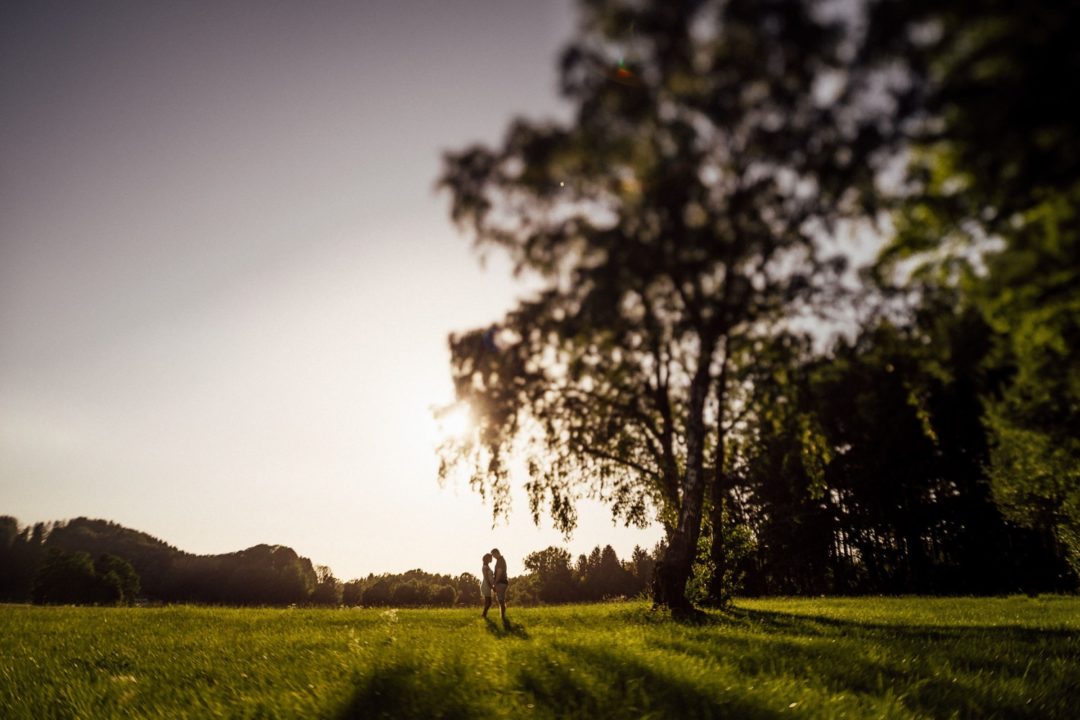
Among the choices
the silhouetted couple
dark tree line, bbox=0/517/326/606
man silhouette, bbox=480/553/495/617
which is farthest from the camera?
dark tree line, bbox=0/517/326/606

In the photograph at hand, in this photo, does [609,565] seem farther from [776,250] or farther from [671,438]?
[776,250]

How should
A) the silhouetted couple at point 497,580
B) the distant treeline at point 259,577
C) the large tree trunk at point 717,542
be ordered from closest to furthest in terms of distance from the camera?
the silhouetted couple at point 497,580, the large tree trunk at point 717,542, the distant treeline at point 259,577

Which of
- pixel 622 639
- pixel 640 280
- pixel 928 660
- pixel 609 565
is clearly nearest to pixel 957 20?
pixel 640 280

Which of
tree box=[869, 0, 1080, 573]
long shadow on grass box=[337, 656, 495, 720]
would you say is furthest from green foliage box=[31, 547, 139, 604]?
tree box=[869, 0, 1080, 573]

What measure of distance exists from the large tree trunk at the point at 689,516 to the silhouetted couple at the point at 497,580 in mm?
4628

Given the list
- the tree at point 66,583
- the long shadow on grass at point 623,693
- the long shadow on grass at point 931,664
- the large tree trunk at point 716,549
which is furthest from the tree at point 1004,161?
the tree at point 66,583

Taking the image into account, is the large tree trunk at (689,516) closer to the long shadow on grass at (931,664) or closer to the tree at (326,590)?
the long shadow on grass at (931,664)

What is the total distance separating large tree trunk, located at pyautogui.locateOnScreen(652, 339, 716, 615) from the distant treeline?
72133mm

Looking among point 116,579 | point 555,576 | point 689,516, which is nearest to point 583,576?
point 555,576

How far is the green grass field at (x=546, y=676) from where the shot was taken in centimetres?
530

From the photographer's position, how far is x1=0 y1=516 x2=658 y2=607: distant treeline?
89.4 m

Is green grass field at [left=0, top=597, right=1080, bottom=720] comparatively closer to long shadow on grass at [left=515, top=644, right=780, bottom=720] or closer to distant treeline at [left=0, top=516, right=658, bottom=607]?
long shadow on grass at [left=515, top=644, right=780, bottom=720]

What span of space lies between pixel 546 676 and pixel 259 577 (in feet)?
387

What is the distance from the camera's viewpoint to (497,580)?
16078 millimetres
